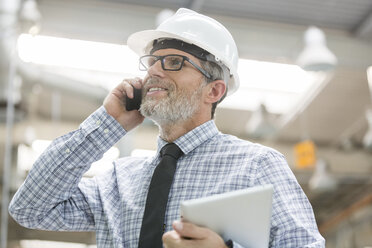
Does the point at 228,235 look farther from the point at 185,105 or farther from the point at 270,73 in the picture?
the point at 270,73

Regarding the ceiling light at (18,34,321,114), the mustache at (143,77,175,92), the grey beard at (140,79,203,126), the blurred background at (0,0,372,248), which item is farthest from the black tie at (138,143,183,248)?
the ceiling light at (18,34,321,114)

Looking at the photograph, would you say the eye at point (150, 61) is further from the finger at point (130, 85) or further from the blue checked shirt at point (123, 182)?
the blue checked shirt at point (123, 182)

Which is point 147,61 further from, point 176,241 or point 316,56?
point 316,56

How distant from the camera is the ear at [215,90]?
7.75 feet

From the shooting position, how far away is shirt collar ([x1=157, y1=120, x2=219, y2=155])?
6.93 ft

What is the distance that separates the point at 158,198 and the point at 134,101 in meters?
0.47

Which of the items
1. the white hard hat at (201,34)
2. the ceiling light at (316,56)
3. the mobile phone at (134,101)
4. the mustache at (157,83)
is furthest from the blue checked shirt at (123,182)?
the ceiling light at (316,56)

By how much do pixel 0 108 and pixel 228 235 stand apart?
4.29 meters

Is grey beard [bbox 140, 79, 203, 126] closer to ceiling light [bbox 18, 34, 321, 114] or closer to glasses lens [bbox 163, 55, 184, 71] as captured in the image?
glasses lens [bbox 163, 55, 184, 71]

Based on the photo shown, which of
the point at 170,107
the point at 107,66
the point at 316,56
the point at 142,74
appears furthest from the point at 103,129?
the point at 107,66

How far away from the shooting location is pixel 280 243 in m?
1.73

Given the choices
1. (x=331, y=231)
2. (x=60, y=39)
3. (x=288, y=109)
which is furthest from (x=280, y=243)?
(x=331, y=231)

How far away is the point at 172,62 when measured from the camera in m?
2.26

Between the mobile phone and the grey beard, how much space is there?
1.0 inches
